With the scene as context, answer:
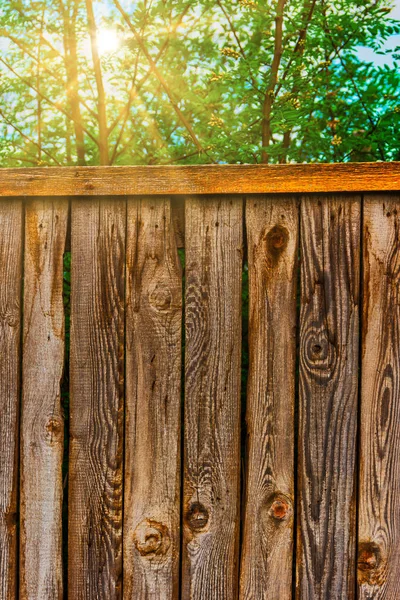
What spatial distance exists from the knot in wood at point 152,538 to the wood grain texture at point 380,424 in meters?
0.56

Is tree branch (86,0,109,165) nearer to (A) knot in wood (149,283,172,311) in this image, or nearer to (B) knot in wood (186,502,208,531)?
(A) knot in wood (149,283,172,311)

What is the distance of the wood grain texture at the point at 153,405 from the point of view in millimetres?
1686

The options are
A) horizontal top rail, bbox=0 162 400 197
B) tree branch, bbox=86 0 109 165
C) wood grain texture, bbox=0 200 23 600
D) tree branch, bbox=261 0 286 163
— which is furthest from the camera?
tree branch, bbox=86 0 109 165

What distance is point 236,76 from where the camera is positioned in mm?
2699

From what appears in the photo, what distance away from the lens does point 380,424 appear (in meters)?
1.67

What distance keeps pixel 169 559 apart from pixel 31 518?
432mm

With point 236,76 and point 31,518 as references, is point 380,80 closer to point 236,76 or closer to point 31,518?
point 236,76

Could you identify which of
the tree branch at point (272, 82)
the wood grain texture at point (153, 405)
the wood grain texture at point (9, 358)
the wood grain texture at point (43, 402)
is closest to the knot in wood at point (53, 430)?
the wood grain texture at point (43, 402)

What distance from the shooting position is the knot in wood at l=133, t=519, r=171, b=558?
1689 mm

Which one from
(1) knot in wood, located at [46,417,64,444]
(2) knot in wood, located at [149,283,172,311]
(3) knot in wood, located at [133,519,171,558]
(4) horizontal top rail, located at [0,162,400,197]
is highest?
(4) horizontal top rail, located at [0,162,400,197]

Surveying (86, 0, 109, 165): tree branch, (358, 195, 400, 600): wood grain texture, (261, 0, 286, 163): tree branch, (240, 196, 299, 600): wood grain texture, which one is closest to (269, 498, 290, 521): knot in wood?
(240, 196, 299, 600): wood grain texture

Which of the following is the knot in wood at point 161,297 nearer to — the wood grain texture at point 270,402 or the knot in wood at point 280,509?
the wood grain texture at point 270,402

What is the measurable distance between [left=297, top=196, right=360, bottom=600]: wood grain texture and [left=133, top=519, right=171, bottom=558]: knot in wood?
0.39 m

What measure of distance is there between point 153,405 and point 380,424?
66 cm
